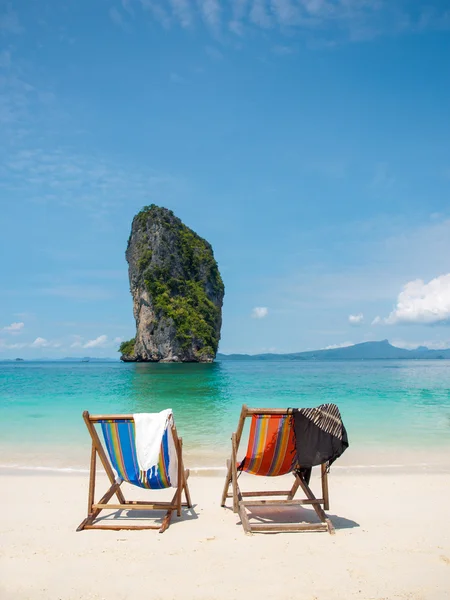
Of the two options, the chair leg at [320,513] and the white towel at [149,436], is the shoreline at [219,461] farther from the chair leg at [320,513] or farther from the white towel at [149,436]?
the white towel at [149,436]

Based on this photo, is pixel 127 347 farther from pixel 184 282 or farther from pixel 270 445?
pixel 270 445

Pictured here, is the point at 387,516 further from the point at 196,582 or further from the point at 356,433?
the point at 356,433

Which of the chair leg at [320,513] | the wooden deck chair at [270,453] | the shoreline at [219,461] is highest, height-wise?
the wooden deck chair at [270,453]

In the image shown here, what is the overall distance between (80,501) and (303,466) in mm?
2409

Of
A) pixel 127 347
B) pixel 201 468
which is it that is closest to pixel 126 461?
pixel 201 468

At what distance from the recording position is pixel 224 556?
3.24 meters

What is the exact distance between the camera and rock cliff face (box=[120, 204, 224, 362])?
230 ft

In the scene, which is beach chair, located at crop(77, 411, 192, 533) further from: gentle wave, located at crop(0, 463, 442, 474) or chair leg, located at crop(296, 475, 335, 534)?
gentle wave, located at crop(0, 463, 442, 474)

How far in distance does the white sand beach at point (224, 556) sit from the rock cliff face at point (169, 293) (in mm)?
65541

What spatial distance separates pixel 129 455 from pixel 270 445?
122 cm

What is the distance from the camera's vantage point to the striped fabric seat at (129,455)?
3799 millimetres

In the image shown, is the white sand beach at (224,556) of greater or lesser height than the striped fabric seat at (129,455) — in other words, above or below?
below

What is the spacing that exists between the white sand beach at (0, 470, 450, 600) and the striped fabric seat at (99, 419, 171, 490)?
0.41m

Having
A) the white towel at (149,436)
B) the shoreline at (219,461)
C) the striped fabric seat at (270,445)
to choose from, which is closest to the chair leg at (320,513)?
the striped fabric seat at (270,445)
